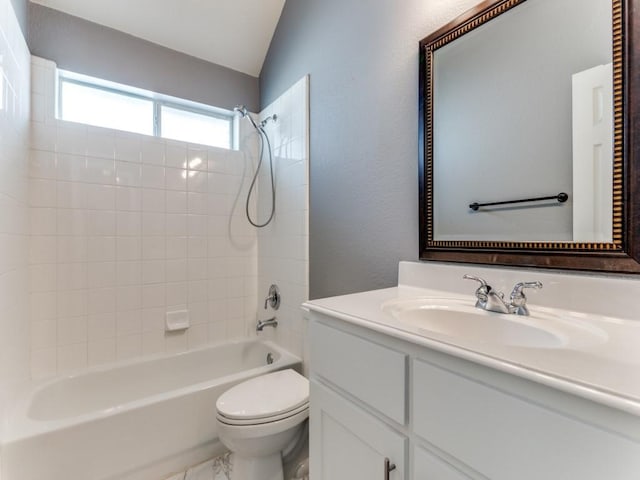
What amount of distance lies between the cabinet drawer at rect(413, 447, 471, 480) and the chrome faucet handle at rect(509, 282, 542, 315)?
1.43 feet

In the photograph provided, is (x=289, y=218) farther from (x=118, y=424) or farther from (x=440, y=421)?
(x=440, y=421)

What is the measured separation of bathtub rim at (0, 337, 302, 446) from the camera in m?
1.20

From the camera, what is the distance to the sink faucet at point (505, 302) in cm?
81

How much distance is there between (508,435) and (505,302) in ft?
1.47

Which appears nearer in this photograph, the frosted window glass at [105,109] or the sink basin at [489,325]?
the sink basin at [489,325]

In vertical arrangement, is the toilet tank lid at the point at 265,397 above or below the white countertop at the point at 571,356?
below

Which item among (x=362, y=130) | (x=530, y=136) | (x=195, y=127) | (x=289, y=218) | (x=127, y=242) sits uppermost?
(x=195, y=127)

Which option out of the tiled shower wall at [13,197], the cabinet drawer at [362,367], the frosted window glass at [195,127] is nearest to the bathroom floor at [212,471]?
the tiled shower wall at [13,197]

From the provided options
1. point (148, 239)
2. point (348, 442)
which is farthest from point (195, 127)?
point (348, 442)

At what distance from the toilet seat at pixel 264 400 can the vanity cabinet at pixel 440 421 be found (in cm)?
38

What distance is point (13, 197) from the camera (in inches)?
52.9

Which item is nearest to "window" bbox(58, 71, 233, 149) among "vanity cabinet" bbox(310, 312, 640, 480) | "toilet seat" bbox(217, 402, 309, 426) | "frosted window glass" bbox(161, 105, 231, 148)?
"frosted window glass" bbox(161, 105, 231, 148)

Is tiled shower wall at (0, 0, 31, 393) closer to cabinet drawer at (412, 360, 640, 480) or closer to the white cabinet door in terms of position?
the white cabinet door

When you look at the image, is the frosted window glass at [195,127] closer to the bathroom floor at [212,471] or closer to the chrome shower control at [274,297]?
the chrome shower control at [274,297]
